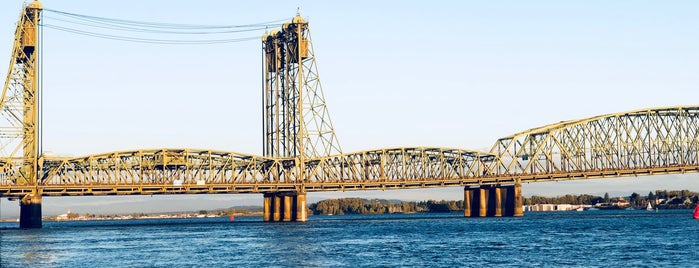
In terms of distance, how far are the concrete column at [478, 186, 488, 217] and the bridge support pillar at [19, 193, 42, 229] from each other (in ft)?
242

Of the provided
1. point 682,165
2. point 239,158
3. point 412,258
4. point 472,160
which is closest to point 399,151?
point 472,160

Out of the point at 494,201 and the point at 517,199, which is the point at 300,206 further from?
the point at 517,199

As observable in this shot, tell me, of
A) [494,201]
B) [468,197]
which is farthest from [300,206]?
[494,201]

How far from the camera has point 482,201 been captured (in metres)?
180

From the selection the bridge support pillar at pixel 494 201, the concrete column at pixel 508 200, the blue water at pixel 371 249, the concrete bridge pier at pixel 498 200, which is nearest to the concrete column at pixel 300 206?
the concrete bridge pier at pixel 498 200

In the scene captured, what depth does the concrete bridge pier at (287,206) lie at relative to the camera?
532ft

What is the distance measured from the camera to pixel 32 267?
2874 inches

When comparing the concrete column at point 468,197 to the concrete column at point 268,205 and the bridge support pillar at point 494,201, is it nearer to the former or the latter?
the bridge support pillar at point 494,201

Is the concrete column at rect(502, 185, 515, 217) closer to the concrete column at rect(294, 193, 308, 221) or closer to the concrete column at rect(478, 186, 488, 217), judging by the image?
the concrete column at rect(478, 186, 488, 217)

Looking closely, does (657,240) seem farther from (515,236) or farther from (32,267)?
(32,267)

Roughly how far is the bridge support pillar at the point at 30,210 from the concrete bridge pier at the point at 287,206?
37959 mm

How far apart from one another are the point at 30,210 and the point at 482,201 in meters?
75.5

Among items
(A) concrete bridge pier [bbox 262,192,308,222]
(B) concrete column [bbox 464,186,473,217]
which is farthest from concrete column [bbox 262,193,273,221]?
(B) concrete column [bbox 464,186,473,217]

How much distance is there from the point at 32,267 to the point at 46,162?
7892 cm
